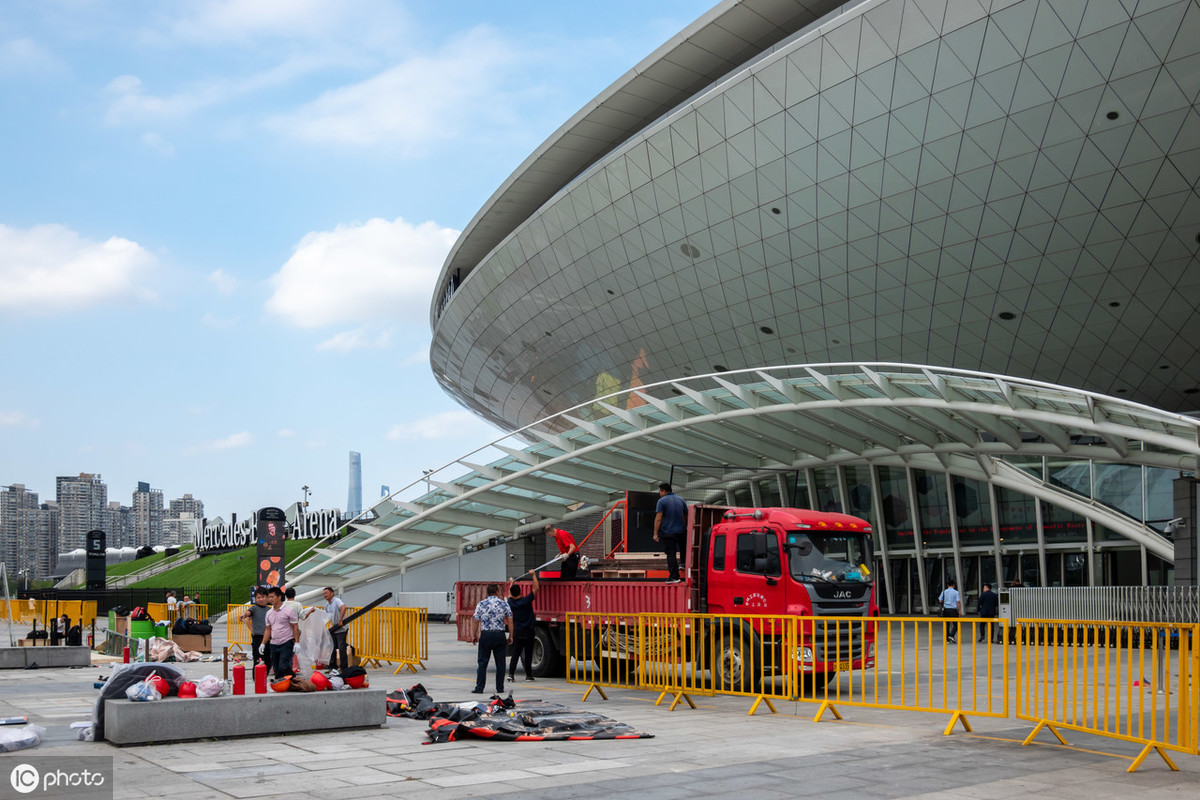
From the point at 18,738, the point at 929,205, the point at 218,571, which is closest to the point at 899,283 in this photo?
→ the point at 929,205

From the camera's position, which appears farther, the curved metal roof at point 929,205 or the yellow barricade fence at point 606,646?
the curved metal roof at point 929,205

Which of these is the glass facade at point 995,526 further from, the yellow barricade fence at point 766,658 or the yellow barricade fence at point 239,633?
the yellow barricade fence at point 239,633

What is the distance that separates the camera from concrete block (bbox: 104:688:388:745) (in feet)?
32.3

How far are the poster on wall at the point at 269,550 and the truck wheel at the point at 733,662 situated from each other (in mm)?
18265

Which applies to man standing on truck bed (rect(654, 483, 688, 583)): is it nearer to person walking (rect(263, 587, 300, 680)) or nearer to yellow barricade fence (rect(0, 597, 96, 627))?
person walking (rect(263, 587, 300, 680))

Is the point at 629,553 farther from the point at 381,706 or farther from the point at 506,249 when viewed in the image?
the point at 506,249

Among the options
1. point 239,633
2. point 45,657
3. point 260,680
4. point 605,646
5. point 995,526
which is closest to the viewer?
point 260,680

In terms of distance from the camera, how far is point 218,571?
87.4 m

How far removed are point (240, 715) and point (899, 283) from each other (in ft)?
75.3

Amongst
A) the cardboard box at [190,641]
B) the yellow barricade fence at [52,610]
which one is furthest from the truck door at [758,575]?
the yellow barricade fence at [52,610]

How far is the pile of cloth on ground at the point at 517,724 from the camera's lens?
1023 cm

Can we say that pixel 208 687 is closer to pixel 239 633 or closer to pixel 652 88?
pixel 239 633

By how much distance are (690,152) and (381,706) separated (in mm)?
21601

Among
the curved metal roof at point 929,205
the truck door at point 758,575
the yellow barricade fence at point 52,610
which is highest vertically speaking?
the curved metal roof at point 929,205
